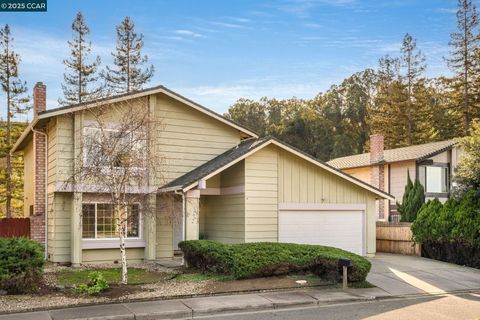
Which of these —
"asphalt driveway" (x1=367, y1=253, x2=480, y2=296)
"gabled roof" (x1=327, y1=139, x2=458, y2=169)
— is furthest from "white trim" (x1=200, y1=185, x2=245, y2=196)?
"gabled roof" (x1=327, y1=139, x2=458, y2=169)

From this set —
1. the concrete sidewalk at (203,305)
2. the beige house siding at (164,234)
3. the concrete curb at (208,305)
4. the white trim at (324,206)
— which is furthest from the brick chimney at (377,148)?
the concrete sidewalk at (203,305)

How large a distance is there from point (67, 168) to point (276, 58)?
10636mm

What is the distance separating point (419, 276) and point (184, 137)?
977 centimetres

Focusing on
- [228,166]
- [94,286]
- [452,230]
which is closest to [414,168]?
[452,230]

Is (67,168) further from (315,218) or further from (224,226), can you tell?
(315,218)

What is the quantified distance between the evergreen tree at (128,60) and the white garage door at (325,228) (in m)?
27.3

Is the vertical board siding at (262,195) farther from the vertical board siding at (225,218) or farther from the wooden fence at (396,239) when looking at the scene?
the wooden fence at (396,239)

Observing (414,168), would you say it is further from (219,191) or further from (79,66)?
(79,66)

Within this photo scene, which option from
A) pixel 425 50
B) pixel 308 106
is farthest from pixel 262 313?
pixel 308 106

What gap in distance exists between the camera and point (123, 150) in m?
14.5

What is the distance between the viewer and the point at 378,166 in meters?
31.4

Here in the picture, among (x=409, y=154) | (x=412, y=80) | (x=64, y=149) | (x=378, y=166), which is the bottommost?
(x=378, y=166)

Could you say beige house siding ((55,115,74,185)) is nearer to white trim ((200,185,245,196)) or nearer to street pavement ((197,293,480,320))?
white trim ((200,185,245,196))

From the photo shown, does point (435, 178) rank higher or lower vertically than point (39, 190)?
higher
